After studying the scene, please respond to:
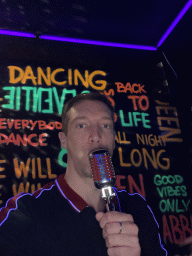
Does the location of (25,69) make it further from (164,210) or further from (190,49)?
(164,210)

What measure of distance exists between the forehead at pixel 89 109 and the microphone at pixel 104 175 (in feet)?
1.22

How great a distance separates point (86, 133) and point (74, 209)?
1.26 ft

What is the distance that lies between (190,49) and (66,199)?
2.41 meters

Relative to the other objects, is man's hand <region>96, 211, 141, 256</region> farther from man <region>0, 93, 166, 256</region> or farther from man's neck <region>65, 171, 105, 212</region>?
man's neck <region>65, 171, 105, 212</region>

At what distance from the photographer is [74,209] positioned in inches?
40.7

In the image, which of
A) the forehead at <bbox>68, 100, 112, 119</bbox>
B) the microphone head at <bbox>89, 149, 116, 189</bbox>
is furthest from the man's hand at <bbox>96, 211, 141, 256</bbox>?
the forehead at <bbox>68, 100, 112, 119</bbox>

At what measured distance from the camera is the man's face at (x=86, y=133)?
3.51 ft

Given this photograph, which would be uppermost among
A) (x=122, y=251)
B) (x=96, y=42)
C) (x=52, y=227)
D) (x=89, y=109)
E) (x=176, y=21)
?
(x=96, y=42)

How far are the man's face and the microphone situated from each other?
0.75 ft

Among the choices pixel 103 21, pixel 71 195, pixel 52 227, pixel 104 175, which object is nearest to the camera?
pixel 104 175

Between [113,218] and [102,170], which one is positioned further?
[102,170]

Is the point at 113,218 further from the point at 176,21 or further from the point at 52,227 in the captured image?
the point at 176,21

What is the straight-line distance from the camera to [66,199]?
107 cm

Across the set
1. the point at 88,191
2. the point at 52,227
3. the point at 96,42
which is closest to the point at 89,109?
the point at 88,191
